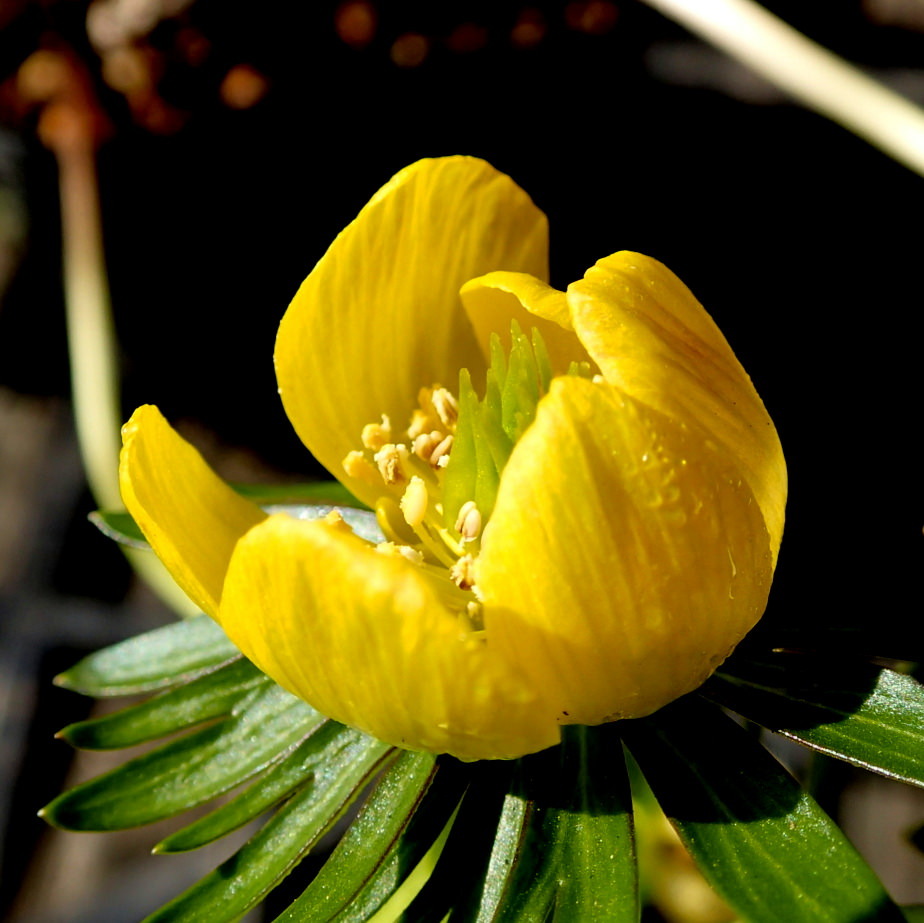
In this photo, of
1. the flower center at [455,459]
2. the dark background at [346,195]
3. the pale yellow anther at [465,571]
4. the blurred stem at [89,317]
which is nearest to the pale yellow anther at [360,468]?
the flower center at [455,459]

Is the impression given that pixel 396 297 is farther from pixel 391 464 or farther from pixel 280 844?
pixel 280 844

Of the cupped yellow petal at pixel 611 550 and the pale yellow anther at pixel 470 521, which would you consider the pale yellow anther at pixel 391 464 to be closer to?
the pale yellow anther at pixel 470 521

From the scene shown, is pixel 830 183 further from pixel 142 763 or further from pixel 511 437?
pixel 142 763

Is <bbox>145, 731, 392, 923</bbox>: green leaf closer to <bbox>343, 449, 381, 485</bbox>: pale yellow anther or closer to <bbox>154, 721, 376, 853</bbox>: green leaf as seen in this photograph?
<bbox>154, 721, 376, 853</bbox>: green leaf

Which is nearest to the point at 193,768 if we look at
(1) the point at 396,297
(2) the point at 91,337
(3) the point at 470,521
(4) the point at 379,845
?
(4) the point at 379,845

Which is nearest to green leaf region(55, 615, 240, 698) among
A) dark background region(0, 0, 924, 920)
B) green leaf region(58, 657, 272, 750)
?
green leaf region(58, 657, 272, 750)

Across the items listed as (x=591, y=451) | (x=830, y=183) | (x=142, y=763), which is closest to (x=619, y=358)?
(x=591, y=451)

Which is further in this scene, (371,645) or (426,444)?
(426,444)
